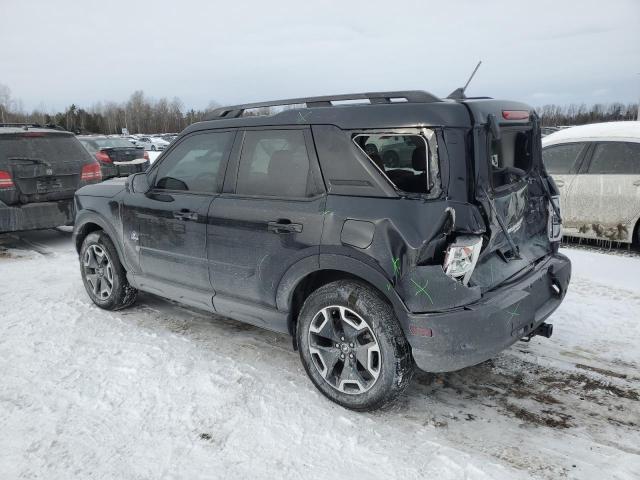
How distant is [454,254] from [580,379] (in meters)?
1.56

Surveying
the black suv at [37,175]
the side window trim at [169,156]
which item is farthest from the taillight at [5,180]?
the side window trim at [169,156]

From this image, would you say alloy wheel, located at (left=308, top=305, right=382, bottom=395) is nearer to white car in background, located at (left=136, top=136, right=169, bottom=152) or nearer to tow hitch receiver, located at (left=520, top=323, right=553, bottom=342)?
tow hitch receiver, located at (left=520, top=323, right=553, bottom=342)

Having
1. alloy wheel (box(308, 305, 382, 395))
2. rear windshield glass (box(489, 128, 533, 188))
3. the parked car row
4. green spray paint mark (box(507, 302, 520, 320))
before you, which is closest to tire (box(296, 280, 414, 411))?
alloy wheel (box(308, 305, 382, 395))

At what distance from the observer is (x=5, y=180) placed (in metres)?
6.75

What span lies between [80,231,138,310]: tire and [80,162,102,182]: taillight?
118 inches

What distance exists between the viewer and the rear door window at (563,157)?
7.23m

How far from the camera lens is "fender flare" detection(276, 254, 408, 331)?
2.82 meters

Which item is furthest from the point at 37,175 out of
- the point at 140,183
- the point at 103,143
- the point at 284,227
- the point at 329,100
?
the point at 103,143

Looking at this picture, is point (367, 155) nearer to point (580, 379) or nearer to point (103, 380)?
point (580, 379)

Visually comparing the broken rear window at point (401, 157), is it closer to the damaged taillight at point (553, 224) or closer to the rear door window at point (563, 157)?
the damaged taillight at point (553, 224)

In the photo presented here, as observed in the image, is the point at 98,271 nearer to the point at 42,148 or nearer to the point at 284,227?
the point at 284,227

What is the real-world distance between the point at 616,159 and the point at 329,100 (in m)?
5.29

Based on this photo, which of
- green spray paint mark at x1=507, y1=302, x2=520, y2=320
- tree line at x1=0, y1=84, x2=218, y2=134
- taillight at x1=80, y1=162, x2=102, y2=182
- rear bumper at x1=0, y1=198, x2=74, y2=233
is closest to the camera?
green spray paint mark at x1=507, y1=302, x2=520, y2=320

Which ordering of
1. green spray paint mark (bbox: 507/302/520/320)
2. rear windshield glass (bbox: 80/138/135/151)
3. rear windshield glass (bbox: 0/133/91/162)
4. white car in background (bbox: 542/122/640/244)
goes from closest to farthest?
green spray paint mark (bbox: 507/302/520/320) → white car in background (bbox: 542/122/640/244) → rear windshield glass (bbox: 0/133/91/162) → rear windshield glass (bbox: 80/138/135/151)
